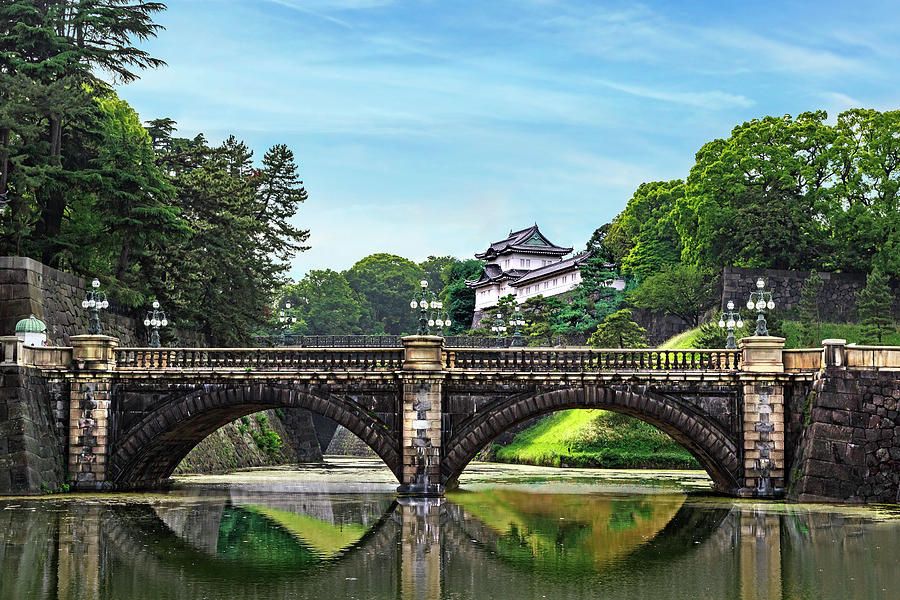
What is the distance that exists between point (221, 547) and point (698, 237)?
5509cm

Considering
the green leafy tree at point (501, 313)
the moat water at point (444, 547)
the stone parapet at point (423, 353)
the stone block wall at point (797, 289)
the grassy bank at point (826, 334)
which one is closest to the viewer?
the moat water at point (444, 547)

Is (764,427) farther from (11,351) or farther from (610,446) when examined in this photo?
(11,351)

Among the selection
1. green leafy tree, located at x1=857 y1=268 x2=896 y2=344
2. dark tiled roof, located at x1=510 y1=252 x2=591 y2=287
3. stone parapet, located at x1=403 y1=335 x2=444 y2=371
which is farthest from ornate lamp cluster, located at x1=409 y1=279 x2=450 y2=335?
dark tiled roof, located at x1=510 y1=252 x2=591 y2=287

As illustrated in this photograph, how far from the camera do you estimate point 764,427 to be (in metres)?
39.0

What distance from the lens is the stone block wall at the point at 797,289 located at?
72688 millimetres

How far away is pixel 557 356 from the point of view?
4034 cm

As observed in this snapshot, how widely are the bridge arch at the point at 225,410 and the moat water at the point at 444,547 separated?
2002 mm

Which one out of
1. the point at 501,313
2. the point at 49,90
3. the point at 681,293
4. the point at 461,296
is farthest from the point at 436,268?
the point at 49,90

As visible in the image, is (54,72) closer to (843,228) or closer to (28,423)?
(28,423)

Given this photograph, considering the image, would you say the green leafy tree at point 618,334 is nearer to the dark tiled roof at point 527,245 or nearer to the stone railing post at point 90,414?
the stone railing post at point 90,414

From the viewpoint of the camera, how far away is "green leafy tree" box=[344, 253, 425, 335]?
153125 mm

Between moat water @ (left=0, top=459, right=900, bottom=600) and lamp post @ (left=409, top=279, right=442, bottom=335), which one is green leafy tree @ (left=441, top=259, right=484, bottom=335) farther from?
moat water @ (left=0, top=459, right=900, bottom=600)

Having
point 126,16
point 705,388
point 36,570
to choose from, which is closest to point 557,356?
point 705,388

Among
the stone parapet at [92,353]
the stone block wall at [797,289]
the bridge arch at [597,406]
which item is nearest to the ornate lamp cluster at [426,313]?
the bridge arch at [597,406]
